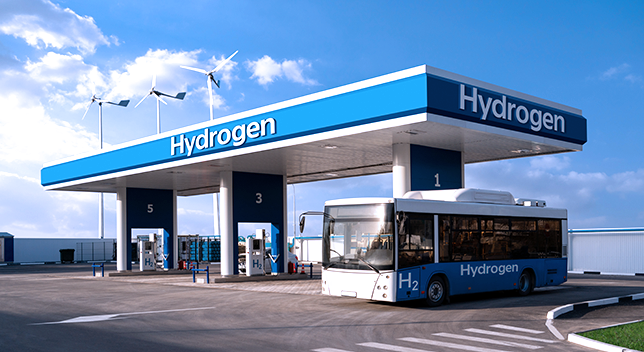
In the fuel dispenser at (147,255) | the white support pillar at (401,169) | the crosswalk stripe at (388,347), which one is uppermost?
the white support pillar at (401,169)

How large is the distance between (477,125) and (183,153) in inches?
460

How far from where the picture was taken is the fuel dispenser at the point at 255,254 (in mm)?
25906

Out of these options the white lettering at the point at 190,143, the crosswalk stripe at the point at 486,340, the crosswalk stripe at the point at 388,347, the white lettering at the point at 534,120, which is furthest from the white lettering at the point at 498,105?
the white lettering at the point at 190,143

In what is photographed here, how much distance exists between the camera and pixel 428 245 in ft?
49.1

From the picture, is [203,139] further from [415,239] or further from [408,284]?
[408,284]

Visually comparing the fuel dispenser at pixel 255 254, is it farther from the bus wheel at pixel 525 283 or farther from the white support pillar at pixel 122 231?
the bus wheel at pixel 525 283

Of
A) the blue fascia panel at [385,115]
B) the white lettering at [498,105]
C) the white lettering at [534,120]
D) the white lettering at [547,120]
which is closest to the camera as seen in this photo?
the blue fascia panel at [385,115]

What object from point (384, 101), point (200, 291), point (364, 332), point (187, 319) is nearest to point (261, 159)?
point (200, 291)

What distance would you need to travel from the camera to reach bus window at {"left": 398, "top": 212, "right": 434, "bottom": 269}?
14.3 meters

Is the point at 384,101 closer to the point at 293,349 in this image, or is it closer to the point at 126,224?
the point at 293,349

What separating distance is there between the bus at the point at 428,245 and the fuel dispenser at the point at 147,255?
20176 mm

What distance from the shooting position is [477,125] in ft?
55.4

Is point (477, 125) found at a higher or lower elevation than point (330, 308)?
higher

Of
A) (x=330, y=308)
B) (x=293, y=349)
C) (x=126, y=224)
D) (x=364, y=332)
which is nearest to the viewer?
(x=293, y=349)
